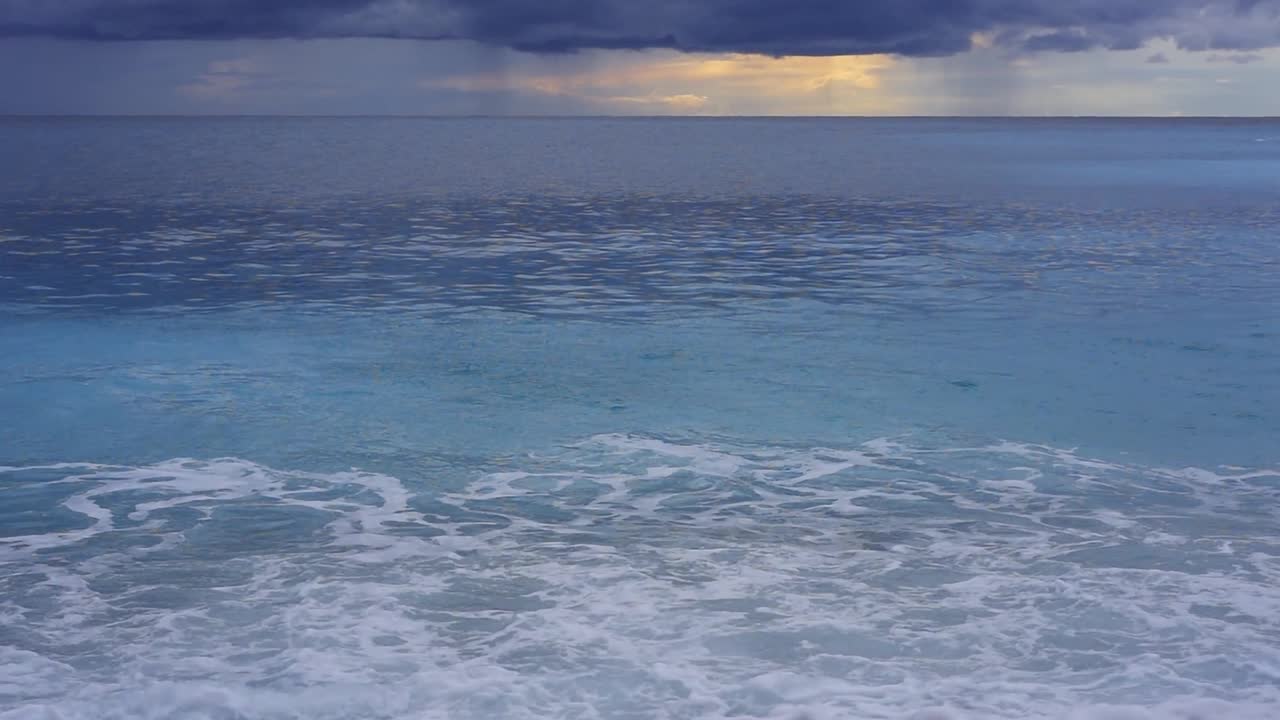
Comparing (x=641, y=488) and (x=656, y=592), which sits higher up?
(x=641, y=488)

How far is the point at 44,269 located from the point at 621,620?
86.5 feet

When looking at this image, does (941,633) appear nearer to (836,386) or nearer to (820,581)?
(820,581)

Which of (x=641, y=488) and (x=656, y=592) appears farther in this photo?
(x=641, y=488)

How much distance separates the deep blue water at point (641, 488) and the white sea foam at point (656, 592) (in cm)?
4

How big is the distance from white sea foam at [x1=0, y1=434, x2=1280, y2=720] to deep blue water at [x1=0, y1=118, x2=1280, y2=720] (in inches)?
1.6

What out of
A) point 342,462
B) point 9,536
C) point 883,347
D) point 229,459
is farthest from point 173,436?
point 883,347

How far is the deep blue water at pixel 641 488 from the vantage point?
29.5 feet

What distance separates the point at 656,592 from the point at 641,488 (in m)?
3.00

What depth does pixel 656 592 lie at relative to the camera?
1048cm

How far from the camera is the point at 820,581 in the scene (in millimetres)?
10633

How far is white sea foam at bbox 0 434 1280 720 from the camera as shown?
869 cm

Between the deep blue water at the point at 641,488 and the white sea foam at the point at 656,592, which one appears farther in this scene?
the deep blue water at the point at 641,488

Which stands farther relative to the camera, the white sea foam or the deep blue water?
the deep blue water

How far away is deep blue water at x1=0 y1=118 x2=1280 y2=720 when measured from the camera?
29.5 ft
